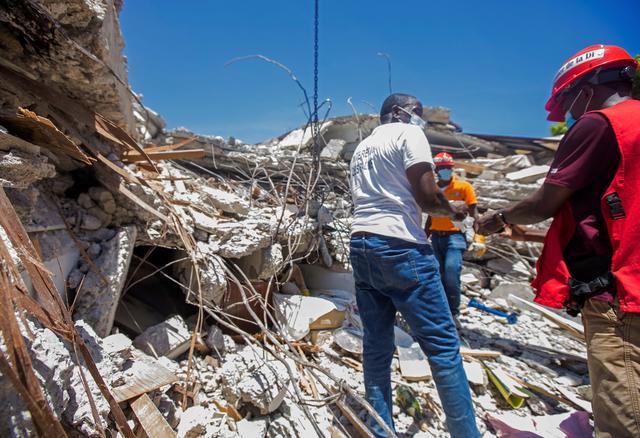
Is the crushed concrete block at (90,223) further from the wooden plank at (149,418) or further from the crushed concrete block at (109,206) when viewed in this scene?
the wooden plank at (149,418)

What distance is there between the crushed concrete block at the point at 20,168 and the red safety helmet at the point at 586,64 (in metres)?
2.55

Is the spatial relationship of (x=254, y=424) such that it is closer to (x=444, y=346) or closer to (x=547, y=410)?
(x=444, y=346)

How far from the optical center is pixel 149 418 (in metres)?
1.59

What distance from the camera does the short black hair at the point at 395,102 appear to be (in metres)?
2.24

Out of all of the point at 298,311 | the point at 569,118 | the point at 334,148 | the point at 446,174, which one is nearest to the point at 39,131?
the point at 298,311

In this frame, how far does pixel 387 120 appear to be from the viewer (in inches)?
89.6

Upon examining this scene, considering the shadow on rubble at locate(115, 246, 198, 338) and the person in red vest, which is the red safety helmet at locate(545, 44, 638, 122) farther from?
the shadow on rubble at locate(115, 246, 198, 338)

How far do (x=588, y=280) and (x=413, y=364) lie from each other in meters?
1.59

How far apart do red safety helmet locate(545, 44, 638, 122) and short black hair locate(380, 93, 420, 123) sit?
31.9 inches

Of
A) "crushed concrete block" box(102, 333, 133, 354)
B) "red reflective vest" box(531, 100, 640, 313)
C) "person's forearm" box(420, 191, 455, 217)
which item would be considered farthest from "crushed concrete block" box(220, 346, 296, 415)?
"red reflective vest" box(531, 100, 640, 313)

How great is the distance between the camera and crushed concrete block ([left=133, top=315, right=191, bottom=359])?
2287 mm

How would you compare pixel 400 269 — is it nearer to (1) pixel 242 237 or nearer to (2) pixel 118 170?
(1) pixel 242 237

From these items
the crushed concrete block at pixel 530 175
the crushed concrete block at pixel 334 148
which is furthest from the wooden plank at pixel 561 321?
the crushed concrete block at pixel 334 148

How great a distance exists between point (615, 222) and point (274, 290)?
2718 millimetres
